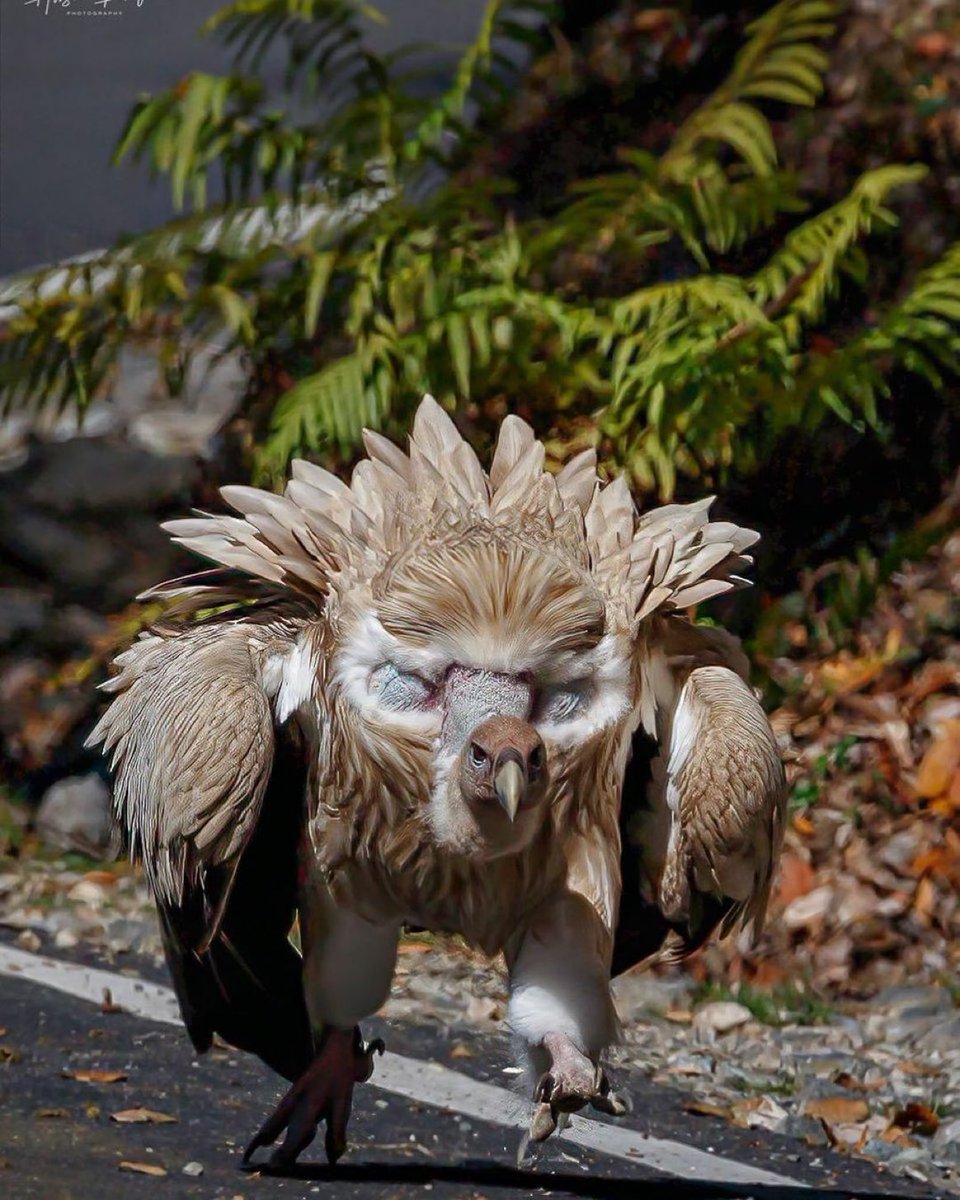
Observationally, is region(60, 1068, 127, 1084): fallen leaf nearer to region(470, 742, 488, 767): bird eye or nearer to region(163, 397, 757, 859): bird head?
region(163, 397, 757, 859): bird head

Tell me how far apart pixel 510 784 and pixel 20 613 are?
5.78 meters

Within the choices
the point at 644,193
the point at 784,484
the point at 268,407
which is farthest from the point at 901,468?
the point at 268,407

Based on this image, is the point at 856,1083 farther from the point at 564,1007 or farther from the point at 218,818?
the point at 218,818

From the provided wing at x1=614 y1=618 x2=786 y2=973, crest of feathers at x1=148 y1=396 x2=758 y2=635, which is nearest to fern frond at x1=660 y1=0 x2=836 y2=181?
crest of feathers at x1=148 y1=396 x2=758 y2=635

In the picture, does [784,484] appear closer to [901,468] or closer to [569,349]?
[901,468]

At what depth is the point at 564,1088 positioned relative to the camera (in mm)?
2926

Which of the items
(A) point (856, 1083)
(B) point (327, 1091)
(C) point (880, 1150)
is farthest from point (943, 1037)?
(B) point (327, 1091)

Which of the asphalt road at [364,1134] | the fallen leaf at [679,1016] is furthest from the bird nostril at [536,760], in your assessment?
the fallen leaf at [679,1016]

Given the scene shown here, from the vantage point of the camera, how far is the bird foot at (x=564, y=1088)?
9.57 ft

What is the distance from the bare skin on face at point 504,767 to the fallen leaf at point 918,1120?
2.29 m

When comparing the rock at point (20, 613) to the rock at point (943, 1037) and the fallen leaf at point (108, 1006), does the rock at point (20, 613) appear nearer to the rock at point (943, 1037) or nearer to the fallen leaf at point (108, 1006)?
the fallen leaf at point (108, 1006)

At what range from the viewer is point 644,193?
7.62m

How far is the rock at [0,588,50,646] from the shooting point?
8.00 m

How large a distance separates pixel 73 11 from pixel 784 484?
3642mm
